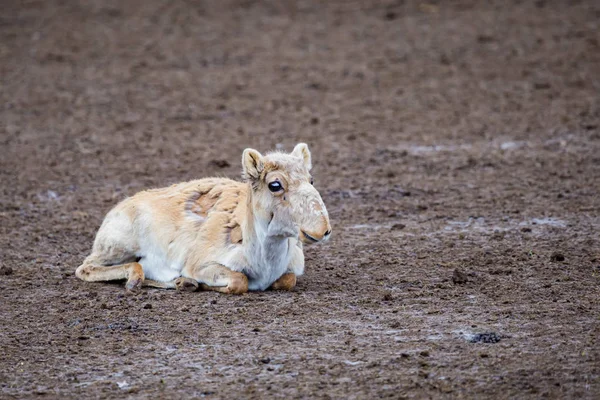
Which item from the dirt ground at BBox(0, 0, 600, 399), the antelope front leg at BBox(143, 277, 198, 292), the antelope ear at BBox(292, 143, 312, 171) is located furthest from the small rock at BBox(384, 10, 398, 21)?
the antelope front leg at BBox(143, 277, 198, 292)

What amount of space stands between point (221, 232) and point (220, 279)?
22.7 inches

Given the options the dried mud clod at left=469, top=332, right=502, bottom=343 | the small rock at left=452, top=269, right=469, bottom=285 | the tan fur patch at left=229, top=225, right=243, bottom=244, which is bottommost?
the small rock at left=452, top=269, right=469, bottom=285

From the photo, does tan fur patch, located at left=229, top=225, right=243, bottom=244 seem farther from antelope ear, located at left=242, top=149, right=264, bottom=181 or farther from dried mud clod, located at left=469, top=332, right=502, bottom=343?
dried mud clod, located at left=469, top=332, right=502, bottom=343

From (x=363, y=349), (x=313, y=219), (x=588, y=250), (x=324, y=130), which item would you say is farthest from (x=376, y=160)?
(x=363, y=349)

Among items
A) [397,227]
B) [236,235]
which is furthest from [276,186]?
[397,227]

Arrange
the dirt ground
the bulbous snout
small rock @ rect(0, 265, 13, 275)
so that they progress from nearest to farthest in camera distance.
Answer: the dirt ground < the bulbous snout < small rock @ rect(0, 265, 13, 275)

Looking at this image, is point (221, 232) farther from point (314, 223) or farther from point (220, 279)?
point (314, 223)

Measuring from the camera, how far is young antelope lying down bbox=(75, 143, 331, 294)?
826 cm

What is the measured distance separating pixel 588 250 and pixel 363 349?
3443 millimetres

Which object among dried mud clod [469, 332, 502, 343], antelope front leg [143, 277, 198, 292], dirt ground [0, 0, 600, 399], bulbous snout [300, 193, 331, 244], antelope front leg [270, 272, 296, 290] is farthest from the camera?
antelope front leg [143, 277, 198, 292]

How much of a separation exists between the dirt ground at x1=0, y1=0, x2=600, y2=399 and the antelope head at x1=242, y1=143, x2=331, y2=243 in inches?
27.8

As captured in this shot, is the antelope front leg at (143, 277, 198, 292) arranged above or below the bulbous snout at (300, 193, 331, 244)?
below

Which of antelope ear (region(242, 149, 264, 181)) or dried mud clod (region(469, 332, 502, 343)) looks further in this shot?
antelope ear (region(242, 149, 264, 181))

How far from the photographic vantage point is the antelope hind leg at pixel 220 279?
855 centimetres
